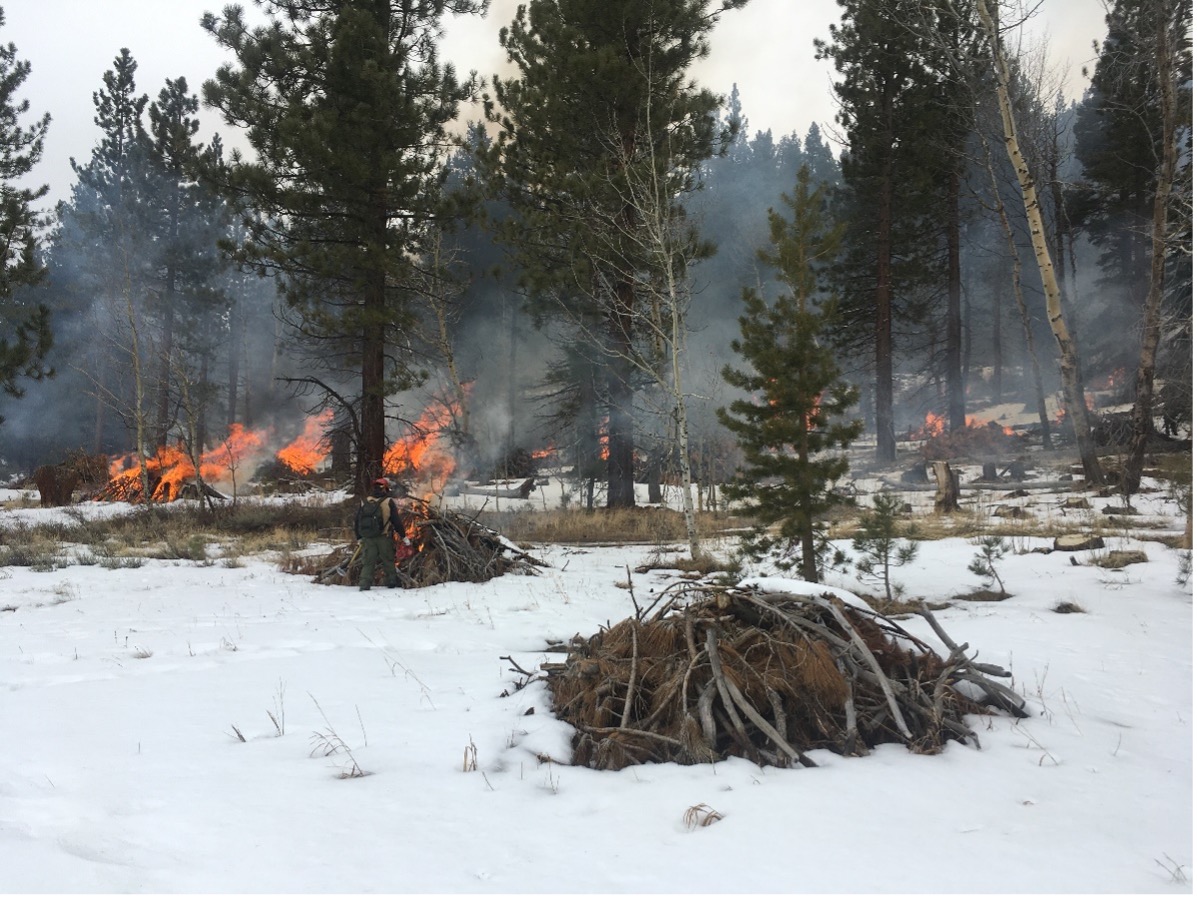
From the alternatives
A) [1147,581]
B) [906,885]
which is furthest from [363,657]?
[1147,581]

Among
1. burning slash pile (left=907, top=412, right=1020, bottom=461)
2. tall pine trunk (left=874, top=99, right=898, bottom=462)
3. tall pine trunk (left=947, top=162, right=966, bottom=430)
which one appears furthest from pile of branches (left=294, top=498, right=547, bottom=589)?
tall pine trunk (left=947, top=162, right=966, bottom=430)

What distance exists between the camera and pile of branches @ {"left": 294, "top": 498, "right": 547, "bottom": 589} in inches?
396

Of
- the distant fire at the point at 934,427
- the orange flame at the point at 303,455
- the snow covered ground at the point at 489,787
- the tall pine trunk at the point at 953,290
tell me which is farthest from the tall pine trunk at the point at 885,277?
the orange flame at the point at 303,455

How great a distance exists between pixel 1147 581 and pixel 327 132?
15.0 meters

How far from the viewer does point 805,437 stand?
26.2 ft

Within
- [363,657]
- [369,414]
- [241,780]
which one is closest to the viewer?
[241,780]

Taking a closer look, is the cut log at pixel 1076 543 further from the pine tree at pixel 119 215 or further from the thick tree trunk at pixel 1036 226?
the pine tree at pixel 119 215

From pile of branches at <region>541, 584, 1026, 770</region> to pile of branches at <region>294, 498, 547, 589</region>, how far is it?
5.70m

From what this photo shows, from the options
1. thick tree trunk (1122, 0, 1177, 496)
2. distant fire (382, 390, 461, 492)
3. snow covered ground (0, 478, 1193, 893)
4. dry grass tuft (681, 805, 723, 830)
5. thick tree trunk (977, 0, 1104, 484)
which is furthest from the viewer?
distant fire (382, 390, 461, 492)

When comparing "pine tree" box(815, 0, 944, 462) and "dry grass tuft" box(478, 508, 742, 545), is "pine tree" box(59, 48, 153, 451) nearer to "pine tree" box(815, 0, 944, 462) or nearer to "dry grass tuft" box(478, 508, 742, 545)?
"dry grass tuft" box(478, 508, 742, 545)

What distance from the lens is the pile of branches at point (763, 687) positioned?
140 inches

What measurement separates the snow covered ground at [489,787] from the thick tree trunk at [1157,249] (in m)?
8.85

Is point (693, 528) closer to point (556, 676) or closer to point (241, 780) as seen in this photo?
point (556, 676)

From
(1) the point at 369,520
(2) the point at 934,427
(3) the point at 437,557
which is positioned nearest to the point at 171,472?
(3) the point at 437,557
